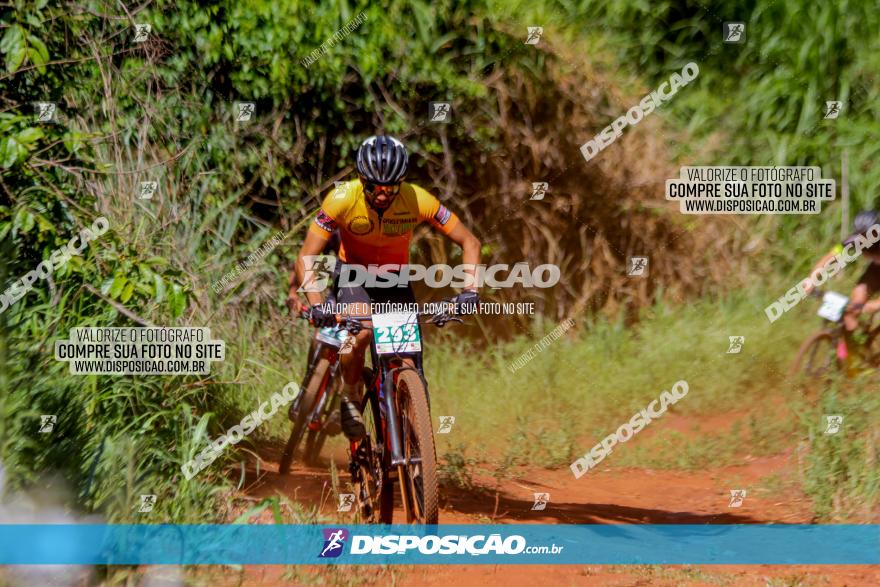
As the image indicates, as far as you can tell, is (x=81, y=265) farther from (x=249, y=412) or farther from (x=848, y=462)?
(x=848, y=462)

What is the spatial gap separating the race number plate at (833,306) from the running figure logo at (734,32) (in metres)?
3.02

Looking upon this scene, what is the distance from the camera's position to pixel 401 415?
627 centimetres

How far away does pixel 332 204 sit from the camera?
671cm

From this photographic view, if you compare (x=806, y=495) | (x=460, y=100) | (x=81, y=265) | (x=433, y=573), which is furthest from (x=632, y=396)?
(x=81, y=265)

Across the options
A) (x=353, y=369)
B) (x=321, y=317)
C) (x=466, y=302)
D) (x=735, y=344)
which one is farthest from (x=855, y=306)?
(x=321, y=317)

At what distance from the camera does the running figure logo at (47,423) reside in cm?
634

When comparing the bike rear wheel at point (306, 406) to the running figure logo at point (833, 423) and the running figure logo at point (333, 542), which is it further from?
the running figure logo at point (833, 423)

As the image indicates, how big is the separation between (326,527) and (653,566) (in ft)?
6.75

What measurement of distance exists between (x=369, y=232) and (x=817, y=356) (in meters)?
4.82

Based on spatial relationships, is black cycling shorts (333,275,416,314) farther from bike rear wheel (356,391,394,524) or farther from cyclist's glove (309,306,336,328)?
bike rear wheel (356,391,394,524)

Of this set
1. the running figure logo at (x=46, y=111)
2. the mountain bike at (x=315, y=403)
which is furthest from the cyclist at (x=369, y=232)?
the running figure logo at (x=46, y=111)

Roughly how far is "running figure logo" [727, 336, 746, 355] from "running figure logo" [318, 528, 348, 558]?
16.3 feet

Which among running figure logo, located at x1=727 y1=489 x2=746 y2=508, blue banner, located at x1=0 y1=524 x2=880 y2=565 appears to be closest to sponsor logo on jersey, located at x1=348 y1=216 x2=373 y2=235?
blue banner, located at x1=0 y1=524 x2=880 y2=565

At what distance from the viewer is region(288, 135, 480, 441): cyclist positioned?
249 inches
